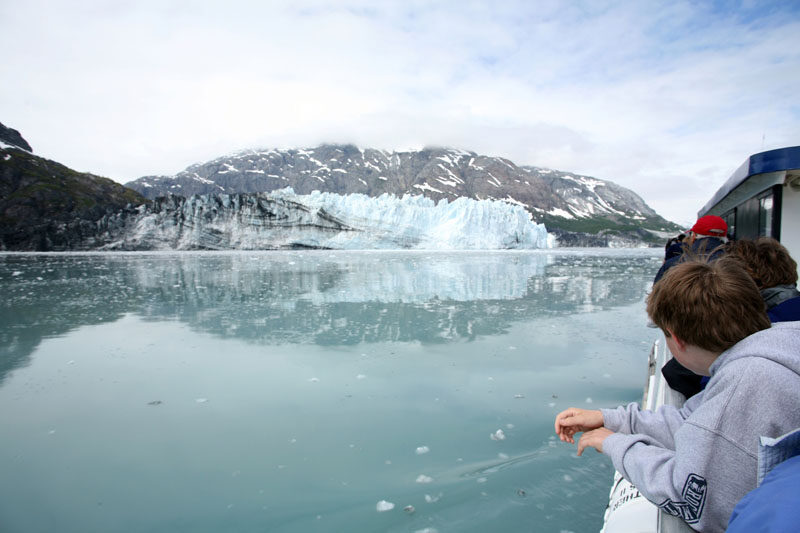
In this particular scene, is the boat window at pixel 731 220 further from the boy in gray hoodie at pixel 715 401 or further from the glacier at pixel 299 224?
the glacier at pixel 299 224

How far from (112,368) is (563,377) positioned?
5.80 meters

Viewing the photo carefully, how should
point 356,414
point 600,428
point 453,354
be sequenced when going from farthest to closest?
1. point 453,354
2. point 356,414
3. point 600,428

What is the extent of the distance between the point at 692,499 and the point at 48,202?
7690 cm

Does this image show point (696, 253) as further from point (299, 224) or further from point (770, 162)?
point (299, 224)

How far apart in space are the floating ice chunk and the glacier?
45786mm

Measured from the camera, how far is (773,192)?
5.16m

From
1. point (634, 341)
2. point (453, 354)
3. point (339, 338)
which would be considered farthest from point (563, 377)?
point (339, 338)

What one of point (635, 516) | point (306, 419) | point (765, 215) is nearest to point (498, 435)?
point (306, 419)

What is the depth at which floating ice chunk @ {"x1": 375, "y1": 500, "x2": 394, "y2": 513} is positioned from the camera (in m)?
2.83

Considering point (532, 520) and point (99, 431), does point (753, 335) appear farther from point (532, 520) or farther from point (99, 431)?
point (99, 431)

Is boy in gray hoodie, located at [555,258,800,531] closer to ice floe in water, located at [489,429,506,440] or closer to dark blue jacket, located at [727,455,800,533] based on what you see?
dark blue jacket, located at [727,455,800,533]

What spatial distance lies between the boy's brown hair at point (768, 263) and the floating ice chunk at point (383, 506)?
2622 mm

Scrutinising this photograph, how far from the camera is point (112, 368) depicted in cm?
559

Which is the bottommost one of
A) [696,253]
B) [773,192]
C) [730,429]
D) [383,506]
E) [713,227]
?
[383,506]
